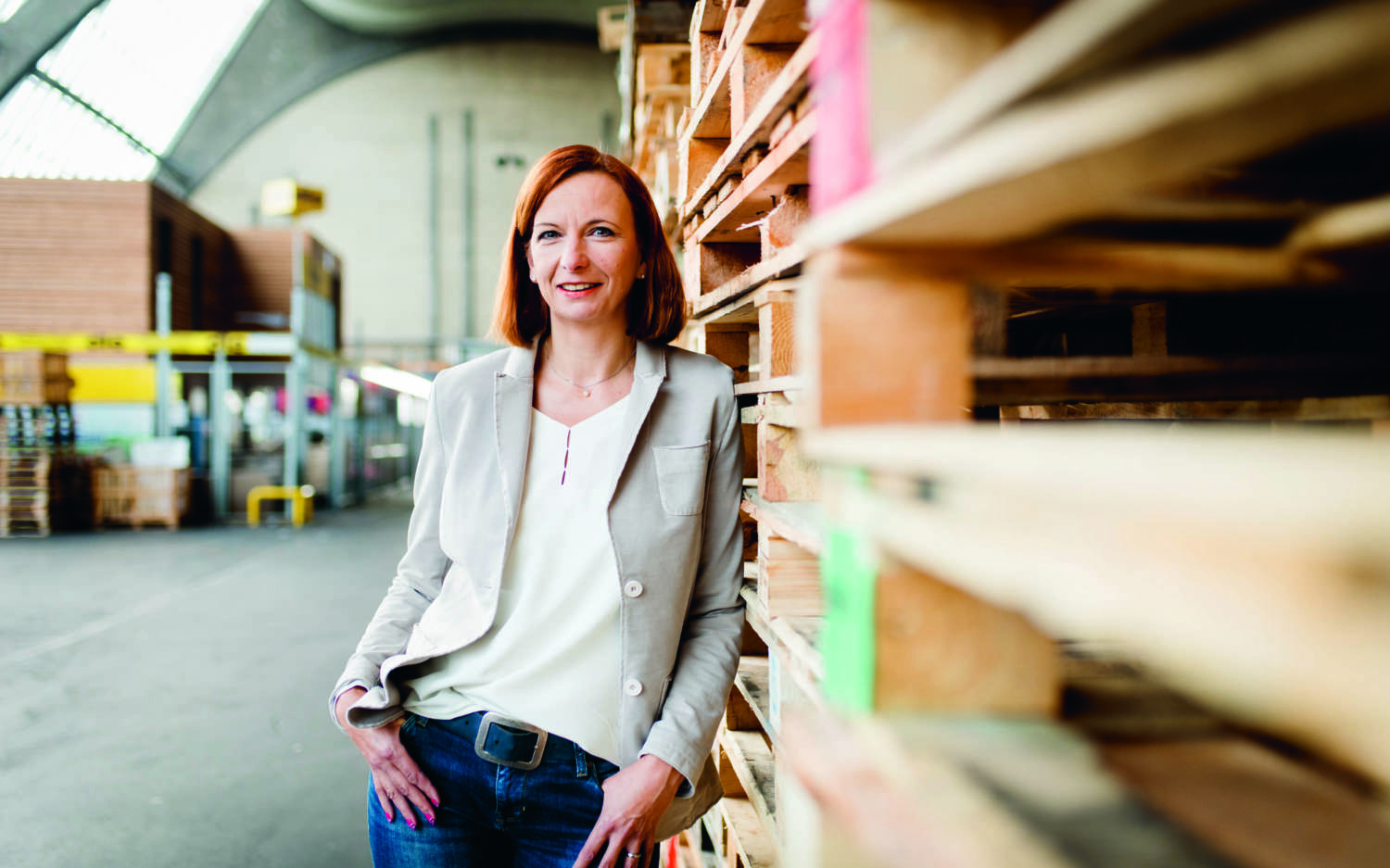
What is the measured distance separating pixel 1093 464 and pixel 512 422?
147cm

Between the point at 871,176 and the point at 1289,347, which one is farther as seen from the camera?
the point at 1289,347

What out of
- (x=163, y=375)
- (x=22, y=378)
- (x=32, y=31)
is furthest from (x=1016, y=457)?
(x=32, y=31)

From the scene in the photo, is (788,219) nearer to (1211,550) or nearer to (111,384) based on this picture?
(1211,550)

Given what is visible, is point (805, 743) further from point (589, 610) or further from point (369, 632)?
point (369, 632)

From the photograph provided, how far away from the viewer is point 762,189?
170cm

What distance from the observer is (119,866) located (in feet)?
10.6

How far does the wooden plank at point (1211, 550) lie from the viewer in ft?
1.32

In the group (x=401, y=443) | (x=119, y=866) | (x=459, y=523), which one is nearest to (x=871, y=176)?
(x=459, y=523)

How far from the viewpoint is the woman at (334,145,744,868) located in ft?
5.52

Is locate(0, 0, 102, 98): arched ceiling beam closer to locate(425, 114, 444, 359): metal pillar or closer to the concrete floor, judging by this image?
locate(425, 114, 444, 359): metal pillar

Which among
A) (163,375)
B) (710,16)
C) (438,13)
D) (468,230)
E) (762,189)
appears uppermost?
(438,13)

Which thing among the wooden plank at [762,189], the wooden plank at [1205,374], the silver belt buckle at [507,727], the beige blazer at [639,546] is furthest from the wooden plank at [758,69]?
the silver belt buckle at [507,727]

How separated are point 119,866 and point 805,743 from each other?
3.67m

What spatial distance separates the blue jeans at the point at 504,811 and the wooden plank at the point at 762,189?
1.22 m
